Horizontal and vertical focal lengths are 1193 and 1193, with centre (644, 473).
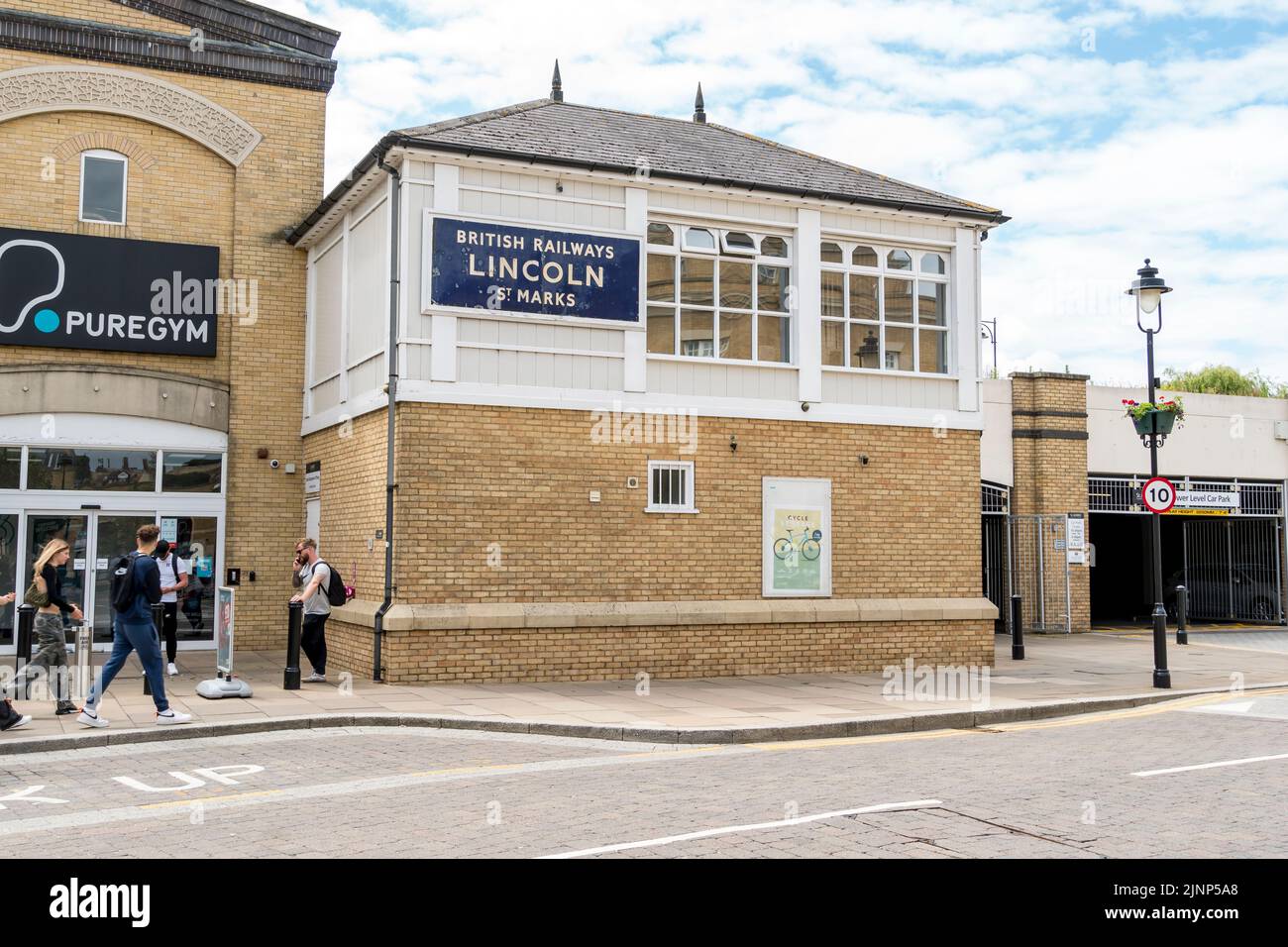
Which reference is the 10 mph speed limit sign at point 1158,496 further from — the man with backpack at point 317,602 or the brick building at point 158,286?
the brick building at point 158,286

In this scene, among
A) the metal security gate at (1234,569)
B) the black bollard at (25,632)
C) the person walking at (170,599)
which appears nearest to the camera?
the black bollard at (25,632)

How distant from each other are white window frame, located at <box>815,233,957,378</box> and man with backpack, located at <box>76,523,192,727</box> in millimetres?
9649

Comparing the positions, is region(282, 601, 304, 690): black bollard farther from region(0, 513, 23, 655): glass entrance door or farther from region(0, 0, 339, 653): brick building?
region(0, 513, 23, 655): glass entrance door

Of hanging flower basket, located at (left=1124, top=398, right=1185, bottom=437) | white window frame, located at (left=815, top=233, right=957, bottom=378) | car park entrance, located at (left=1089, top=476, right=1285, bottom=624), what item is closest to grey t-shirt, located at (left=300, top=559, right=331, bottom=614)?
white window frame, located at (left=815, top=233, right=957, bottom=378)

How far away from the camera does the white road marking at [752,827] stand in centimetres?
647

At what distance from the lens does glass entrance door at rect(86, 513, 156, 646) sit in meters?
17.6

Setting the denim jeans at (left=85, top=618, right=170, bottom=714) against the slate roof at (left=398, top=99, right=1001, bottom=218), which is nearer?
the denim jeans at (left=85, top=618, right=170, bottom=714)

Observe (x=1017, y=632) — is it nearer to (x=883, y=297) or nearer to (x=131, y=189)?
(x=883, y=297)

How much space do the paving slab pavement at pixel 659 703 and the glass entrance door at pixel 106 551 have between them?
1.26 metres

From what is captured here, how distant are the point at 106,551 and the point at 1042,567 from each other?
18.1 meters

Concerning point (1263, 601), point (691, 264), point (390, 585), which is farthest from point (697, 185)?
point (1263, 601)

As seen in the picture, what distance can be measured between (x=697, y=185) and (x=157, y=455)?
9167 mm

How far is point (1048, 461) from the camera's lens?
25406 millimetres

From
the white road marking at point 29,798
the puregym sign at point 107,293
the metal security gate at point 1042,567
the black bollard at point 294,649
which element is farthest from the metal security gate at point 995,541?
the white road marking at point 29,798
